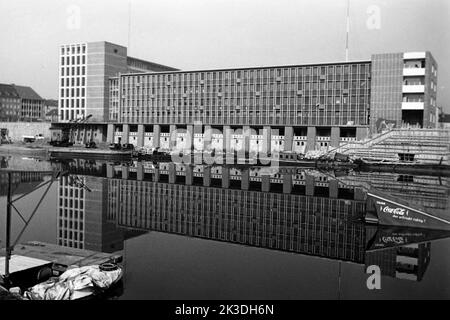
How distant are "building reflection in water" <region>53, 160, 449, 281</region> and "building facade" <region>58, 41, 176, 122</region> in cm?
3687

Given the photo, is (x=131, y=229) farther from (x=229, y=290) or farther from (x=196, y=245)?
(x=229, y=290)

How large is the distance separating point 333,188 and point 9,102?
341 ft

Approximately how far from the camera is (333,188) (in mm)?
32594

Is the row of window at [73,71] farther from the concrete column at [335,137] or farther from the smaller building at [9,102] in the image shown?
the concrete column at [335,137]

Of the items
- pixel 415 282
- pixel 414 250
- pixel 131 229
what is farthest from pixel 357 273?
pixel 131 229

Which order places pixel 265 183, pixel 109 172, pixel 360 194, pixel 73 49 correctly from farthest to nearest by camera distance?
pixel 73 49
pixel 109 172
pixel 265 183
pixel 360 194

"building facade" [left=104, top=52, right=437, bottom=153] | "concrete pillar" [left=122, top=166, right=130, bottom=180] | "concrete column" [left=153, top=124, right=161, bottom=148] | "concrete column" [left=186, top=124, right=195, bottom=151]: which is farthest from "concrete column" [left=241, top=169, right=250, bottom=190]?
"concrete column" [left=153, top=124, right=161, bottom=148]

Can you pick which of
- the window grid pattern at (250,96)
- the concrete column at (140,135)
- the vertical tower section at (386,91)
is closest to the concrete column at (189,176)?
the window grid pattern at (250,96)

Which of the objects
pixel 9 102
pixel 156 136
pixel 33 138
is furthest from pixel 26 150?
pixel 9 102

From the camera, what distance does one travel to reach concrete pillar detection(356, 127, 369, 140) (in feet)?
178

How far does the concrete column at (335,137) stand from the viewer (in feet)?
185

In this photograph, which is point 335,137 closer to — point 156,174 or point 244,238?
point 156,174

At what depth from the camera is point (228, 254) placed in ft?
52.3

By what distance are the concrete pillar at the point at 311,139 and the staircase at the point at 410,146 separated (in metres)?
6.63
